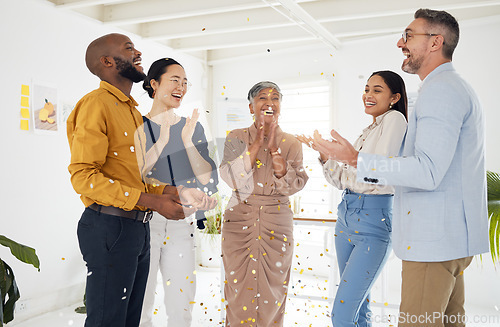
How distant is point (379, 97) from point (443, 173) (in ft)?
3.20

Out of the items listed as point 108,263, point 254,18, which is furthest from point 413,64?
point 254,18

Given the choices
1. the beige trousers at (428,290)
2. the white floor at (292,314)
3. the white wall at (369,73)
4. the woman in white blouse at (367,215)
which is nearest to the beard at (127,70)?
the woman in white blouse at (367,215)

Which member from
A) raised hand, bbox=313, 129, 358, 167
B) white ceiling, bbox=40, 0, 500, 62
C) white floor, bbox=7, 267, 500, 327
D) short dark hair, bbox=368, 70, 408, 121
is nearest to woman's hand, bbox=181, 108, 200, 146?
raised hand, bbox=313, 129, 358, 167

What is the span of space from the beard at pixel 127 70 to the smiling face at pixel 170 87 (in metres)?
A: 0.35

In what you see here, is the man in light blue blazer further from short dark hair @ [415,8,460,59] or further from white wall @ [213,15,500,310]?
white wall @ [213,15,500,310]

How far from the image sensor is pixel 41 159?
12.5 feet

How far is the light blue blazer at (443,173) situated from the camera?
4.95 feet

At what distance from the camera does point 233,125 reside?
12.0 ft

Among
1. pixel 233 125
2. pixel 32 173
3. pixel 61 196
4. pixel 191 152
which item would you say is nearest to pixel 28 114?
pixel 32 173

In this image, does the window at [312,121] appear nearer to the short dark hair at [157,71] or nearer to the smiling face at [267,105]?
the smiling face at [267,105]

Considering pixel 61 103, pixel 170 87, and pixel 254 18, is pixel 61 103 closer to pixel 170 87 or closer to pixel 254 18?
pixel 170 87

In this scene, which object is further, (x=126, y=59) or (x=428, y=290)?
(x=126, y=59)

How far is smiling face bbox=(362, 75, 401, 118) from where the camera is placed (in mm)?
2398

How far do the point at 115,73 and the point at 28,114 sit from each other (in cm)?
213
